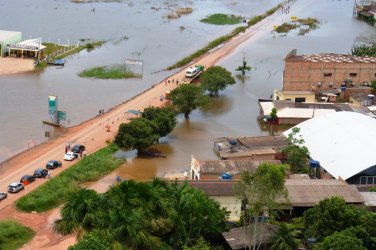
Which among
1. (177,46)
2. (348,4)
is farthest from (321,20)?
(177,46)

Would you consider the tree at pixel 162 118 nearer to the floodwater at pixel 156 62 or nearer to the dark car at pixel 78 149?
the floodwater at pixel 156 62

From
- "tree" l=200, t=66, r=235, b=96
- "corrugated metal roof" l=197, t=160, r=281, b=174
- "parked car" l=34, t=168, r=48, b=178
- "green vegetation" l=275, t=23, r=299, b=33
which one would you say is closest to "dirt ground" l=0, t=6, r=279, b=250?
"parked car" l=34, t=168, r=48, b=178

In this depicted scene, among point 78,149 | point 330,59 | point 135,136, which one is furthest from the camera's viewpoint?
point 330,59

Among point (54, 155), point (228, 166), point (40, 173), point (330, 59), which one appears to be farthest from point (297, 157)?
point (330, 59)

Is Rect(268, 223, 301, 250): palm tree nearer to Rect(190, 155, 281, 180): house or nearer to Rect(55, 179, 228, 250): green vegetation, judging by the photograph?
Rect(55, 179, 228, 250): green vegetation

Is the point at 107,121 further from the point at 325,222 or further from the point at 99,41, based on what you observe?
the point at 99,41

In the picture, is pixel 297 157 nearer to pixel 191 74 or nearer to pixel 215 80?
pixel 215 80
